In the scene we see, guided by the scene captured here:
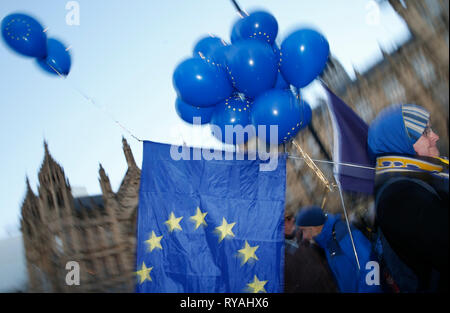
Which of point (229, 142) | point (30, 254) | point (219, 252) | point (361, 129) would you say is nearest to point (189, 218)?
point (219, 252)

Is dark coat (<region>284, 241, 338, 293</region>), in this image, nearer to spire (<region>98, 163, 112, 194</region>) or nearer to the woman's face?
the woman's face

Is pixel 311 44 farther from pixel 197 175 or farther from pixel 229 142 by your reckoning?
pixel 197 175

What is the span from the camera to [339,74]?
9.84 metres

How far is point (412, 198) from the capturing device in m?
1.64

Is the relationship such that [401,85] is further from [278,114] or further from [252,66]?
[252,66]

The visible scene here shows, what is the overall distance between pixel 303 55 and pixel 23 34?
3133mm

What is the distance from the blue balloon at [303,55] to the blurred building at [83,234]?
2419 cm

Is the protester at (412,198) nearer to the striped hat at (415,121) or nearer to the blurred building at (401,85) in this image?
the striped hat at (415,121)

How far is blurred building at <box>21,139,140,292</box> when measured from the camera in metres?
26.2

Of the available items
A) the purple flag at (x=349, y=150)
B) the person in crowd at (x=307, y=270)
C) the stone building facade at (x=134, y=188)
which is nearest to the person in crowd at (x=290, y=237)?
the person in crowd at (x=307, y=270)

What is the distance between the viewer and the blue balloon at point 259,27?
10.3ft


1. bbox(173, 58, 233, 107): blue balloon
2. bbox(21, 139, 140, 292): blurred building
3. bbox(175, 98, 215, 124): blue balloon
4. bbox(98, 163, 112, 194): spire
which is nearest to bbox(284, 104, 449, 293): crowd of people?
bbox(173, 58, 233, 107): blue balloon

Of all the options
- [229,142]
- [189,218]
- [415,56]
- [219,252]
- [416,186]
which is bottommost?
[219,252]
